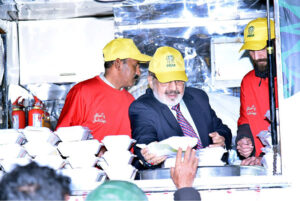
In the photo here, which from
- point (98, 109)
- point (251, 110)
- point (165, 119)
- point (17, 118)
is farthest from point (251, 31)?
point (17, 118)

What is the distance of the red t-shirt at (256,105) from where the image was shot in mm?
3793

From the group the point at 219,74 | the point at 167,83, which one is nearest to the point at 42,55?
the point at 219,74

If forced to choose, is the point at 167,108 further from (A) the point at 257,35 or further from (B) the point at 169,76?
(A) the point at 257,35

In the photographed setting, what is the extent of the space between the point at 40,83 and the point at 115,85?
Result: 1.39 meters

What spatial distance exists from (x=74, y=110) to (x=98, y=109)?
0.21 metres

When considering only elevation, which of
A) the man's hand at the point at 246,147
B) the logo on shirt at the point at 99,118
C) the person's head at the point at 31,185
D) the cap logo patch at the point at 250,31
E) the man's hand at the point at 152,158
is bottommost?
the man's hand at the point at 246,147

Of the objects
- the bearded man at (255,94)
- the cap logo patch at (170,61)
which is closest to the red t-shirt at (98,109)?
the cap logo patch at (170,61)

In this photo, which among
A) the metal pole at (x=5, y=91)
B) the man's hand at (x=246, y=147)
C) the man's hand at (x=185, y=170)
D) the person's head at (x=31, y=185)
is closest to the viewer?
the person's head at (x=31, y=185)

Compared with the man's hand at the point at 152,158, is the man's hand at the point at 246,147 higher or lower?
lower

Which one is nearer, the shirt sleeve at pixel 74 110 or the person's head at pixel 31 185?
the person's head at pixel 31 185

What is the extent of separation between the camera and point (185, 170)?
7.29 feet

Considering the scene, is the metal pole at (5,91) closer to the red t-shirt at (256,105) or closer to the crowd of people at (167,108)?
the crowd of people at (167,108)

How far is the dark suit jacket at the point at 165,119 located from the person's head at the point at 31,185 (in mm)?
1579

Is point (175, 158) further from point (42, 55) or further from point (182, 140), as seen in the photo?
point (42, 55)
